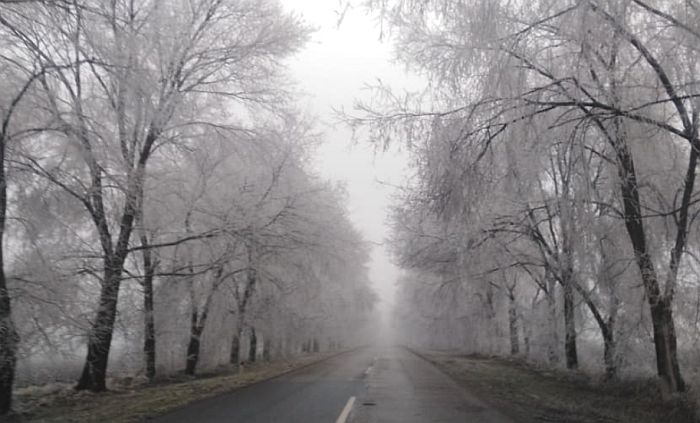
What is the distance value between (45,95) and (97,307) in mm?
4635

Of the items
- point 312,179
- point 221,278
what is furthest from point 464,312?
point 221,278

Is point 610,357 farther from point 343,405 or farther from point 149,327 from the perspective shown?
point 149,327

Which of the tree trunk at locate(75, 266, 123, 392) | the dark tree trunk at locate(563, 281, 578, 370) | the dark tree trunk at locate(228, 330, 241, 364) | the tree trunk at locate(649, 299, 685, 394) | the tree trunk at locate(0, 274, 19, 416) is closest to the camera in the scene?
the tree trunk at locate(0, 274, 19, 416)

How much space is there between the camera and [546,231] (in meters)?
19.0

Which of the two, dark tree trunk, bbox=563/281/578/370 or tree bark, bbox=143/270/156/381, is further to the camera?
tree bark, bbox=143/270/156/381

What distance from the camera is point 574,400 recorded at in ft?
38.4

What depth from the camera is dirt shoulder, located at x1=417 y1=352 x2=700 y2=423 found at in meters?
9.38

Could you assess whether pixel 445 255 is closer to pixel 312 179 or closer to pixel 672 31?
pixel 312 179

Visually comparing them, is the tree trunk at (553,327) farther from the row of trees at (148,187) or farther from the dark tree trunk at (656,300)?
the row of trees at (148,187)

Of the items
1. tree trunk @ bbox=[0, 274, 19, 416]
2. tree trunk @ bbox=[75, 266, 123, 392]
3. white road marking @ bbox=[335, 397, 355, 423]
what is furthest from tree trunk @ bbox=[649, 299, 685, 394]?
tree trunk @ bbox=[0, 274, 19, 416]

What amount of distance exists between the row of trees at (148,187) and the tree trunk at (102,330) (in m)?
0.05

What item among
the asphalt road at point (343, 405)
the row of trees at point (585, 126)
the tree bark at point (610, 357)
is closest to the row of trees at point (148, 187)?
the asphalt road at point (343, 405)

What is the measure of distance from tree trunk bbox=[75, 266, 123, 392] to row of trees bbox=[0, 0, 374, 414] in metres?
0.05

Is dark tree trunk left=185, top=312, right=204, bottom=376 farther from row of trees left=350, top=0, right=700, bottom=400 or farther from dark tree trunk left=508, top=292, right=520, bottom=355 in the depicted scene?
dark tree trunk left=508, top=292, right=520, bottom=355
